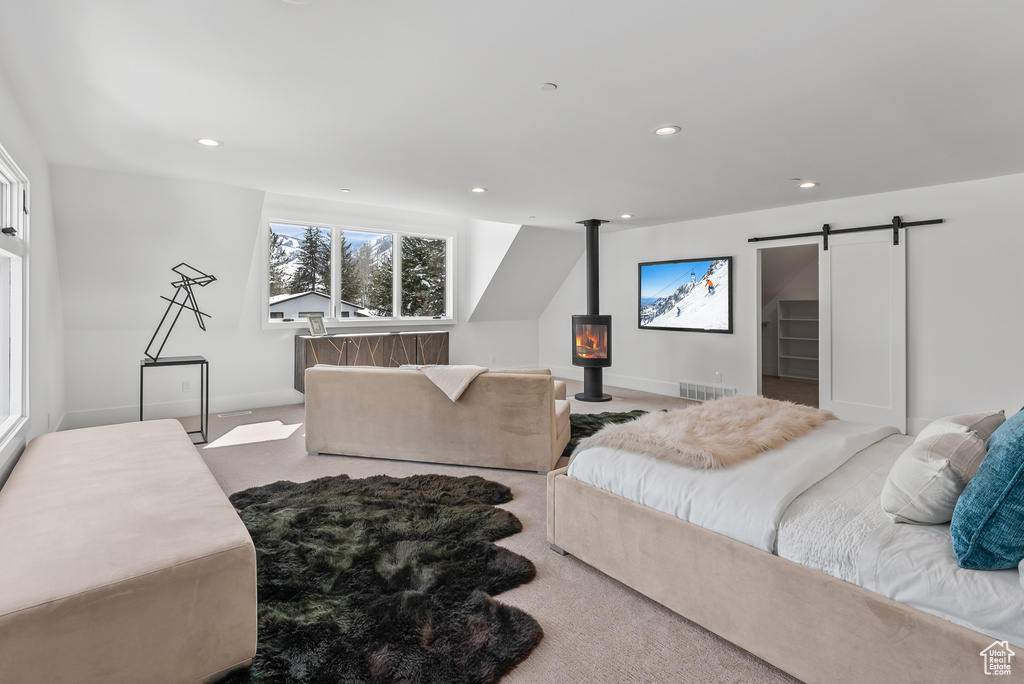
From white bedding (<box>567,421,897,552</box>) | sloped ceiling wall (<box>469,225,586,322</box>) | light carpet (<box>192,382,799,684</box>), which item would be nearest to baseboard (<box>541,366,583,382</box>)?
sloped ceiling wall (<box>469,225,586,322</box>)

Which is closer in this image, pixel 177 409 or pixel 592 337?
pixel 177 409

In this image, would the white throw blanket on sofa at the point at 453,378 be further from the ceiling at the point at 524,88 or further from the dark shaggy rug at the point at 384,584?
the ceiling at the point at 524,88

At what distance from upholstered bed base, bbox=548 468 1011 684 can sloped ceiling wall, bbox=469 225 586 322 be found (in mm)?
5281

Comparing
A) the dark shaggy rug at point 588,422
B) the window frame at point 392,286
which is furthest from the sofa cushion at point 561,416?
the window frame at point 392,286

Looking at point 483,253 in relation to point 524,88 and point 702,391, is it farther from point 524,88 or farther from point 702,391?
point 524,88

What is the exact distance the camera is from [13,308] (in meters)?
2.98

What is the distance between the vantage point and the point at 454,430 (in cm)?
374

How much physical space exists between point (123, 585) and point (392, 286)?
5.85m

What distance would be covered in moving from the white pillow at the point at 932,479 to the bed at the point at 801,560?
48 mm

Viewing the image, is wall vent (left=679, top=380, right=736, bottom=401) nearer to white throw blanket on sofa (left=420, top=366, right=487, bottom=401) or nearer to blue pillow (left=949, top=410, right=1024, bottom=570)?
white throw blanket on sofa (left=420, top=366, right=487, bottom=401)

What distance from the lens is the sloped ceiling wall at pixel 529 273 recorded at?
7172 mm

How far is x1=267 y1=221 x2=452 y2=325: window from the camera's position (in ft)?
20.1

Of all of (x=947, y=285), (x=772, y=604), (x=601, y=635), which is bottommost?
(x=601, y=635)

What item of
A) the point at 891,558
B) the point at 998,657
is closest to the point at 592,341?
the point at 891,558
